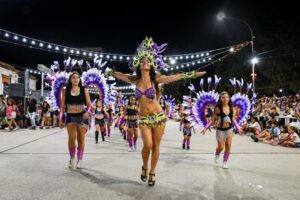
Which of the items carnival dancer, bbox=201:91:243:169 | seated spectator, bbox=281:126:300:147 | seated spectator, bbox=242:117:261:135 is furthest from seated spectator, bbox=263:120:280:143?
carnival dancer, bbox=201:91:243:169

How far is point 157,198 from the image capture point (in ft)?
16.0

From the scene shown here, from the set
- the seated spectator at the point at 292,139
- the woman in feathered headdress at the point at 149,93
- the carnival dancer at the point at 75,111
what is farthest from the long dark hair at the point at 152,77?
the seated spectator at the point at 292,139

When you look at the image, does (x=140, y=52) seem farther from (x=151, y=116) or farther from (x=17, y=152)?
(x=17, y=152)

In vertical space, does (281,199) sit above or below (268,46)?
below

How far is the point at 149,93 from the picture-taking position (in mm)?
5953

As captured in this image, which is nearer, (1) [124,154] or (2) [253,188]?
(2) [253,188]

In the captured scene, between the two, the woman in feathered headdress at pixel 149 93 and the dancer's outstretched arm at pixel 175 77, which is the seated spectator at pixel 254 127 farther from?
the woman in feathered headdress at pixel 149 93

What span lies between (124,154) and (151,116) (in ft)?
12.5

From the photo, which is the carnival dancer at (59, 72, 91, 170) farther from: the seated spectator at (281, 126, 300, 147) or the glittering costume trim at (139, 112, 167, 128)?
the seated spectator at (281, 126, 300, 147)

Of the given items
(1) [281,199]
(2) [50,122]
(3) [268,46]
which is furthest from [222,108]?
(3) [268,46]

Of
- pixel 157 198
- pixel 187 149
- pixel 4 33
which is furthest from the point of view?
pixel 4 33

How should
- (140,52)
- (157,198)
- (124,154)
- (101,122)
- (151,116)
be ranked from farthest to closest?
(101,122)
(124,154)
(140,52)
(151,116)
(157,198)

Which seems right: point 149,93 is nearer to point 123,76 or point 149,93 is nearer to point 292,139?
point 123,76

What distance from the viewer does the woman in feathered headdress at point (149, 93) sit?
19.2 ft
